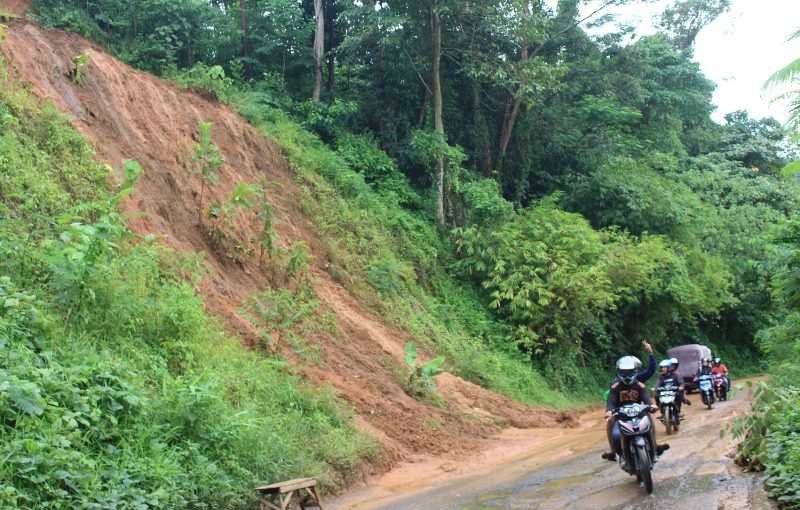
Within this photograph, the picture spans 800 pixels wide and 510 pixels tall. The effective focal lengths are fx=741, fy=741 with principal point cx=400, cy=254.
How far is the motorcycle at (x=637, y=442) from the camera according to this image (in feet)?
27.4

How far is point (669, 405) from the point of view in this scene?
1363 centimetres

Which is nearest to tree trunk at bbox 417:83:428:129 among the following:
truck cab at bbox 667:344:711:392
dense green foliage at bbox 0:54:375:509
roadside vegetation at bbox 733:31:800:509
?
truck cab at bbox 667:344:711:392

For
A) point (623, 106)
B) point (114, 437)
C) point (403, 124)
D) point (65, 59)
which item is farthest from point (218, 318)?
point (623, 106)

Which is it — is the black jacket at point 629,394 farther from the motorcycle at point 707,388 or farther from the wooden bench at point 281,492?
the motorcycle at point 707,388

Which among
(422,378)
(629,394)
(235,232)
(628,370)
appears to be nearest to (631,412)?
(629,394)

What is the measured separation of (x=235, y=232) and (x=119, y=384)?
7932 millimetres

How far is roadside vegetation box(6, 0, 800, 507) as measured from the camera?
8984 millimetres

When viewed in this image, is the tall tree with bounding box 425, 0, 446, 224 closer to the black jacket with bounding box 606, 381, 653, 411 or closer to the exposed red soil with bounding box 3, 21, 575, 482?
the exposed red soil with bounding box 3, 21, 575, 482

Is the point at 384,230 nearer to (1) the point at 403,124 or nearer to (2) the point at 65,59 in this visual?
(1) the point at 403,124

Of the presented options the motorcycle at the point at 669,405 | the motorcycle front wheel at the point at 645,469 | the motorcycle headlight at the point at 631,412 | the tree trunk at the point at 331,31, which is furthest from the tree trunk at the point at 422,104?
the motorcycle front wheel at the point at 645,469

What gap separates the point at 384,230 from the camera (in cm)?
2169

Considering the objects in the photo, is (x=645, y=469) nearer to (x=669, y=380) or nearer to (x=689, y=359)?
(x=669, y=380)

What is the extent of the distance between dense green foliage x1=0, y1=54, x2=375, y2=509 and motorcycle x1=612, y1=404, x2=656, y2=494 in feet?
11.9

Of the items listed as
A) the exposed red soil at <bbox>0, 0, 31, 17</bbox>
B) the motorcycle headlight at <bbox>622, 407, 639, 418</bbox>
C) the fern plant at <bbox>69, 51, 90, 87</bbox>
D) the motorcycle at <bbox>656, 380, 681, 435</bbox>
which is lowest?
the motorcycle at <bbox>656, 380, 681, 435</bbox>
